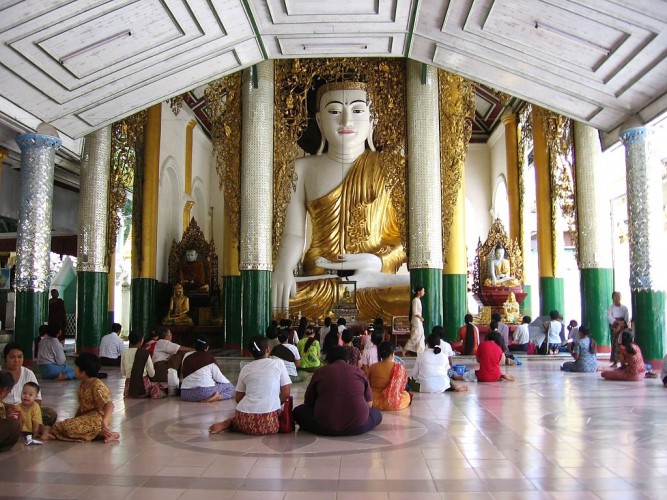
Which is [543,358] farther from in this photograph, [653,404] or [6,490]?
[6,490]

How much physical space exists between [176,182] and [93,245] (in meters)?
6.06

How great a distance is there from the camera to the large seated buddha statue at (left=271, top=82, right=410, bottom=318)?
1411 centimetres

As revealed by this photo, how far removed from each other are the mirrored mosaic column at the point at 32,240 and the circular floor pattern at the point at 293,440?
14.1 ft

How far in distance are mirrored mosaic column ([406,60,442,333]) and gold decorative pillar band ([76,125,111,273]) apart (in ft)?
16.2

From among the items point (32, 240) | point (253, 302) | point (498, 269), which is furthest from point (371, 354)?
point (498, 269)

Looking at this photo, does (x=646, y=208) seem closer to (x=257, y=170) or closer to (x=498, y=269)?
(x=498, y=269)

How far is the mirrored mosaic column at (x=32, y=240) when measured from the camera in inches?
346

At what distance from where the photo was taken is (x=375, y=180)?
1495 cm

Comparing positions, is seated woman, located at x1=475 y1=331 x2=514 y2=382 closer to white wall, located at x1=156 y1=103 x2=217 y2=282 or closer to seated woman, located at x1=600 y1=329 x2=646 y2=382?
seated woman, located at x1=600 y1=329 x2=646 y2=382

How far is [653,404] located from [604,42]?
419 cm

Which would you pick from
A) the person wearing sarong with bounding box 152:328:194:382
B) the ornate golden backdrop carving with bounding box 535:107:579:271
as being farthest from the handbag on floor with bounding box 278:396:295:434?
the ornate golden backdrop carving with bounding box 535:107:579:271

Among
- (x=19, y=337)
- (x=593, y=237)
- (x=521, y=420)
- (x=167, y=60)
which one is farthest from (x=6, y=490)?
(x=593, y=237)

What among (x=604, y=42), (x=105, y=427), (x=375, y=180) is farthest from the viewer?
(x=375, y=180)

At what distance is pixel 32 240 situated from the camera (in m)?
8.78
